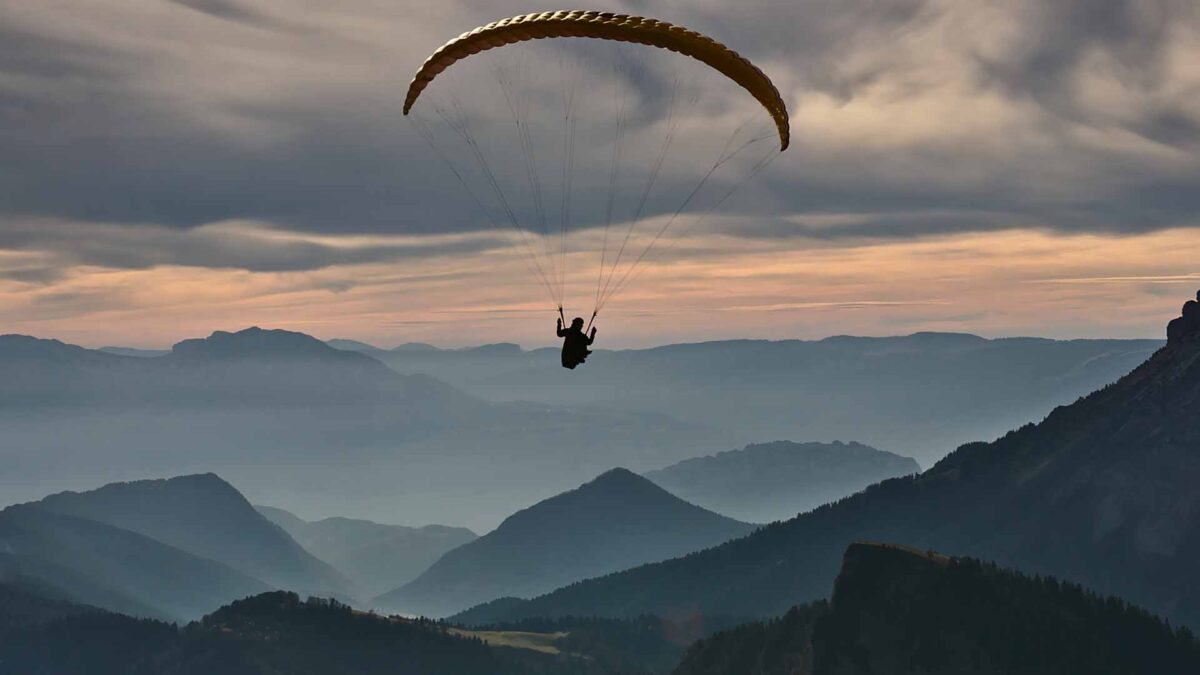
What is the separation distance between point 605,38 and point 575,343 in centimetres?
1794

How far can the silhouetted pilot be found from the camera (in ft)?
230

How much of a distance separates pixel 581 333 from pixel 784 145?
61.4 feet

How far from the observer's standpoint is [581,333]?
7288 centimetres

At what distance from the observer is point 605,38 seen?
7031 centimetres

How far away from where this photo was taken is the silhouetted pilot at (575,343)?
7006cm

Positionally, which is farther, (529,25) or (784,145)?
(784,145)

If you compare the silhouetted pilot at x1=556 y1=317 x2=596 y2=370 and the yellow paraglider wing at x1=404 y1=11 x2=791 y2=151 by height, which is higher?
the yellow paraglider wing at x1=404 y1=11 x2=791 y2=151

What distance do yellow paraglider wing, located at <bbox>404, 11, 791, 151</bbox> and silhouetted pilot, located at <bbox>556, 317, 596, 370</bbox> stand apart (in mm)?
17102

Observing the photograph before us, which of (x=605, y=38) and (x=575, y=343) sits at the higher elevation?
(x=605, y=38)

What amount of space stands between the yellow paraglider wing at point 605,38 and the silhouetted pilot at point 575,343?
56.1 feet

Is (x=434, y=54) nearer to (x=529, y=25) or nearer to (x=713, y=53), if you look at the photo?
(x=529, y=25)

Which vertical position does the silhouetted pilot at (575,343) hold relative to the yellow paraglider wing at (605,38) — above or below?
below

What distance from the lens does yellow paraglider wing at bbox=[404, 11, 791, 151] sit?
69688mm

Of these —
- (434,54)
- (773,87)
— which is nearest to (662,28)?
(773,87)
